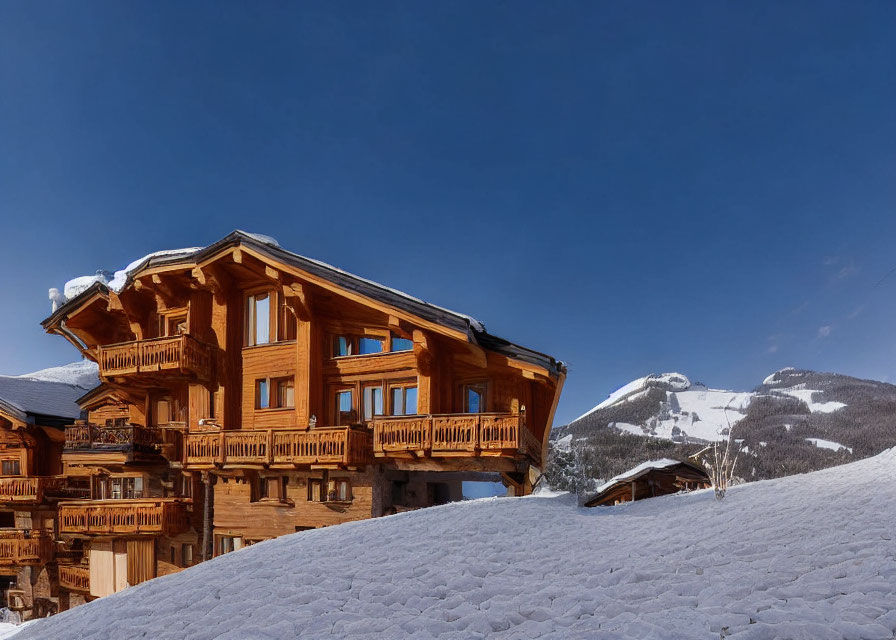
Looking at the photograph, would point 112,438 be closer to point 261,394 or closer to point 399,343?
point 261,394

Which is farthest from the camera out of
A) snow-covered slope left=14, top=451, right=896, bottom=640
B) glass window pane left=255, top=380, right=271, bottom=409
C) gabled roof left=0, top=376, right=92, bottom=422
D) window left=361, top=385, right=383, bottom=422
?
gabled roof left=0, top=376, right=92, bottom=422

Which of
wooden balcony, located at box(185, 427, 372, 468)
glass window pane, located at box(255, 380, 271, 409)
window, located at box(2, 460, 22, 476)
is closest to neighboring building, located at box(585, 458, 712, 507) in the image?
wooden balcony, located at box(185, 427, 372, 468)

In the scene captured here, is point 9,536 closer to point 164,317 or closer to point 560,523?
point 164,317

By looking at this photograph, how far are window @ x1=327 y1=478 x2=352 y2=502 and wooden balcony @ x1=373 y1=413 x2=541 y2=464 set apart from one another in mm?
1981

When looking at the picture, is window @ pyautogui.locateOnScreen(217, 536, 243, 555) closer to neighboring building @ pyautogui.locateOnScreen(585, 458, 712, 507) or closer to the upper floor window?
the upper floor window

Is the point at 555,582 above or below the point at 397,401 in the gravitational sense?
below

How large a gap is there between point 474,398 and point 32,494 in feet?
78.9

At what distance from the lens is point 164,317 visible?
79.8 ft

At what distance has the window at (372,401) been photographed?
20.4 metres

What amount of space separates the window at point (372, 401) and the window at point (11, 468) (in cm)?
2297

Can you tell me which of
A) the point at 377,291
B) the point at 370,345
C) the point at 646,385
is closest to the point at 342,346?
the point at 370,345

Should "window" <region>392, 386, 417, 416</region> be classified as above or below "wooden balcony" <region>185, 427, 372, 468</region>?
above

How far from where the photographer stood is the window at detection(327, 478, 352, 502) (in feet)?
62.7

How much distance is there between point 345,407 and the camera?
2083cm
